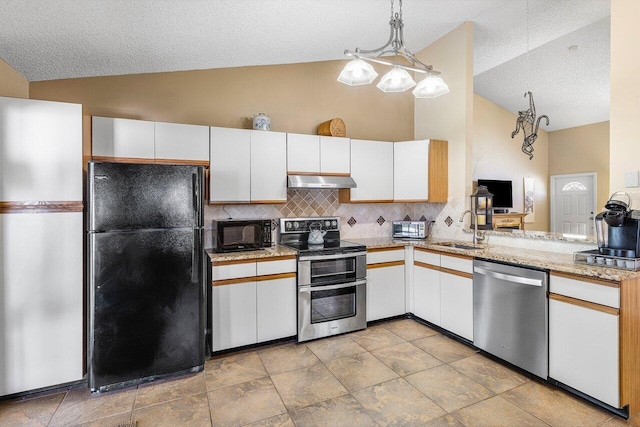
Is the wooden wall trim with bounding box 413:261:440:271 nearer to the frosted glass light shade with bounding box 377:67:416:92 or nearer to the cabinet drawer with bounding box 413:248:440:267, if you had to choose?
the cabinet drawer with bounding box 413:248:440:267

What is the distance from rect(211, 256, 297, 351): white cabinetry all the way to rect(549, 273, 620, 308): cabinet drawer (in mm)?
2049

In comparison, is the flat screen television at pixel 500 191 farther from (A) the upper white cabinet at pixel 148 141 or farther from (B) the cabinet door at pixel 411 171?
(A) the upper white cabinet at pixel 148 141

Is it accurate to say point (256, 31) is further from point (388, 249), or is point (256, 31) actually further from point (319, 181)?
point (388, 249)

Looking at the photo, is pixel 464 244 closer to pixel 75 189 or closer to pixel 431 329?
pixel 431 329

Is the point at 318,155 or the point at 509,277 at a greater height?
the point at 318,155

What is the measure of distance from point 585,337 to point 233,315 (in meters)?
2.57

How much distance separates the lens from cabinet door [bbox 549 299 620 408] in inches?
78.7

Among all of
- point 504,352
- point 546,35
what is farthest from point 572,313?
point 546,35

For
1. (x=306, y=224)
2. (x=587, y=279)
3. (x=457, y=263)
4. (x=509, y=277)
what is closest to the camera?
(x=587, y=279)

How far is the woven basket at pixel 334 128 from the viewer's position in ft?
12.0

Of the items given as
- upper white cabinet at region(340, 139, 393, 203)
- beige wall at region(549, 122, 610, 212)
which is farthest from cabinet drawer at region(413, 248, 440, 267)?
beige wall at region(549, 122, 610, 212)

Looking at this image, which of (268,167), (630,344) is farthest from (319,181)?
(630,344)

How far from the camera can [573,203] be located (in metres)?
7.40

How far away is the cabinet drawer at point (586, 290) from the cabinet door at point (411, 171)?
171cm
